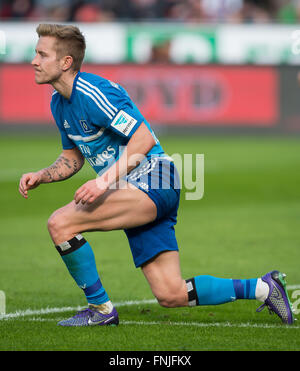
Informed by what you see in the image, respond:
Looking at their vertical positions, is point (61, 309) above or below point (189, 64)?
below

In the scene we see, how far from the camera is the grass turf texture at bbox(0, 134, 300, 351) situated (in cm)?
523

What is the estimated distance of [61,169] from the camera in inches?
233

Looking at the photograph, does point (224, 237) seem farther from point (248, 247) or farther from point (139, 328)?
point (139, 328)

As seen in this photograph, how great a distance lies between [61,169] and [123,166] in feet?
2.36

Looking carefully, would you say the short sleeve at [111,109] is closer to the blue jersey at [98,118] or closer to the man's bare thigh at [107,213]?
the blue jersey at [98,118]

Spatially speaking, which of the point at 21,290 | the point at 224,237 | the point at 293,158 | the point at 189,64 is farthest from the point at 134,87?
the point at 21,290

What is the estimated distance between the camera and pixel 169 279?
554 cm

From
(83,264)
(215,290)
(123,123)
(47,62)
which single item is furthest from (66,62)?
(215,290)

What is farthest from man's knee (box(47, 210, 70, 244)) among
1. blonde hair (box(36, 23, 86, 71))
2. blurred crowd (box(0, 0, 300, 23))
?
blurred crowd (box(0, 0, 300, 23))

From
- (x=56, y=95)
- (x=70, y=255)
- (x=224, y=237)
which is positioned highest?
(x=56, y=95)

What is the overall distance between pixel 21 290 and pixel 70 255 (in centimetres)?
169

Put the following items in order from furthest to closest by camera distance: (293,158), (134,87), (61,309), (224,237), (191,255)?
(134,87)
(293,158)
(224,237)
(191,255)
(61,309)

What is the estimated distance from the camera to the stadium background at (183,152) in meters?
5.73

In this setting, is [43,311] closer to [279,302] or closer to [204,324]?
[204,324]
